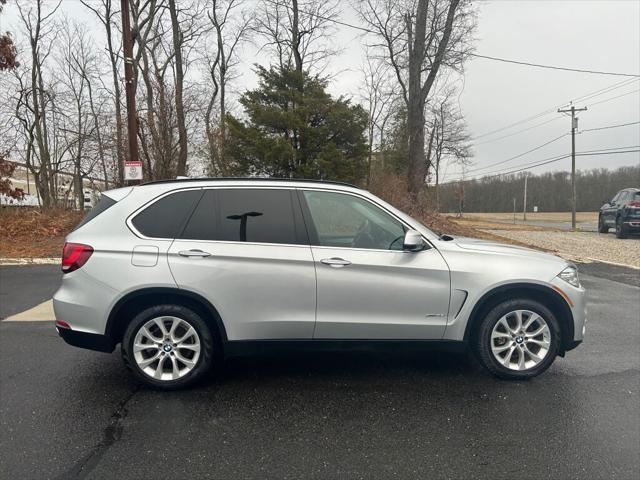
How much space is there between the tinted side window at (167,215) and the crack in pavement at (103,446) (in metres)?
1.35

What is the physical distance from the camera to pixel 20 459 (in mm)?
2605

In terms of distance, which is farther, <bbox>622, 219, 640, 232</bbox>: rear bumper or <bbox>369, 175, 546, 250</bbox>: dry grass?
<bbox>369, 175, 546, 250</bbox>: dry grass

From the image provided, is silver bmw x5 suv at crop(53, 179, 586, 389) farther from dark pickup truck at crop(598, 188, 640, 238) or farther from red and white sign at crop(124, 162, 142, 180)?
dark pickup truck at crop(598, 188, 640, 238)

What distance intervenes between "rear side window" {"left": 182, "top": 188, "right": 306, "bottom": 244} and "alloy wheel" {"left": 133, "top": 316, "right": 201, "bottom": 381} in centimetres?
74

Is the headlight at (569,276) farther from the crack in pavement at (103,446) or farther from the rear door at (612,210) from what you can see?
the rear door at (612,210)

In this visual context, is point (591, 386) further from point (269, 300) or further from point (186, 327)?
point (186, 327)

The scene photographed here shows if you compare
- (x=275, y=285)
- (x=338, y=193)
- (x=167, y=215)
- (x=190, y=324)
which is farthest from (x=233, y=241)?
(x=338, y=193)

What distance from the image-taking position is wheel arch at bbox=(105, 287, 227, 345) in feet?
11.2

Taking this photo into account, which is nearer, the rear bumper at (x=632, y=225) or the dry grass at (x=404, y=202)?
the rear bumper at (x=632, y=225)

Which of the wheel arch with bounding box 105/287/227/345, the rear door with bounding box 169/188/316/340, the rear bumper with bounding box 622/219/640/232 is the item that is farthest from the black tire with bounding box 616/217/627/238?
the wheel arch with bounding box 105/287/227/345

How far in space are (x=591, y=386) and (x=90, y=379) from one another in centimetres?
435

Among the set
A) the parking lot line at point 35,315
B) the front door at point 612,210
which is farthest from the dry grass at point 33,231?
the front door at point 612,210

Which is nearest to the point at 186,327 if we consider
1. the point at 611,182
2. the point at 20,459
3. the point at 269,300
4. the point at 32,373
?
the point at 269,300

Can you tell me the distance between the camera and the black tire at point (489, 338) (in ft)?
12.0
